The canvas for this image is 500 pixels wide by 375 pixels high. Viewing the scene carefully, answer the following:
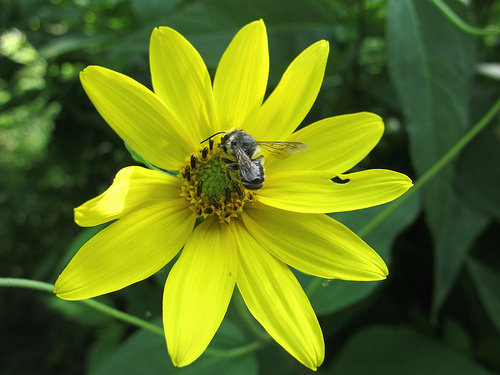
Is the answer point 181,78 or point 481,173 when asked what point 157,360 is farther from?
point 481,173

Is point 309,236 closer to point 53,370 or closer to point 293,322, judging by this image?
point 293,322

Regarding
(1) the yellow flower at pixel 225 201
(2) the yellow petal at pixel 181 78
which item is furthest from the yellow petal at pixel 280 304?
(2) the yellow petal at pixel 181 78

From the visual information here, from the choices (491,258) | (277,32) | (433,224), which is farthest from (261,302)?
(491,258)

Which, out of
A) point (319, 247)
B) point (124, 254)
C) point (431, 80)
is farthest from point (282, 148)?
point (431, 80)

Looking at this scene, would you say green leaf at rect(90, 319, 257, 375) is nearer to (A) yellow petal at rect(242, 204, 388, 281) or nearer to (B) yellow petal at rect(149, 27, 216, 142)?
(A) yellow petal at rect(242, 204, 388, 281)

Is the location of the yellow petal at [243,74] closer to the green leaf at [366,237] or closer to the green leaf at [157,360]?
the green leaf at [366,237]

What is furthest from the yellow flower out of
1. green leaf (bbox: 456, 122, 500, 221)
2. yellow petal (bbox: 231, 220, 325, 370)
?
green leaf (bbox: 456, 122, 500, 221)

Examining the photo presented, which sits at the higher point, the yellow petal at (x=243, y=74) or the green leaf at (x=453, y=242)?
the yellow petal at (x=243, y=74)
